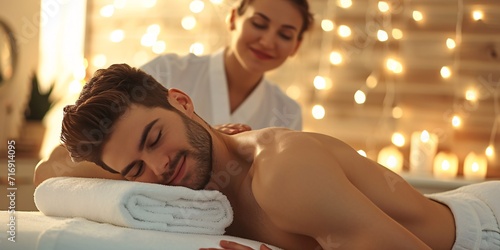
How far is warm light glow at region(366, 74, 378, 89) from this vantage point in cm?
333

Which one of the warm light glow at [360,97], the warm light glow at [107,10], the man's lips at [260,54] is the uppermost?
the warm light glow at [107,10]

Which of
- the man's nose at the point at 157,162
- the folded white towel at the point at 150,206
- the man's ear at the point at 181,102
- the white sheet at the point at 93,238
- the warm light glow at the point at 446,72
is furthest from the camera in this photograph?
the warm light glow at the point at 446,72

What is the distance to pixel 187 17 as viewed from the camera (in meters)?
3.81

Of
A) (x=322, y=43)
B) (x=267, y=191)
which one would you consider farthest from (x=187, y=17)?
(x=267, y=191)

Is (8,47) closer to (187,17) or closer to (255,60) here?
(187,17)

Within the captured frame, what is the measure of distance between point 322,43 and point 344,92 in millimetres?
280

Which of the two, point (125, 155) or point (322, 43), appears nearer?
point (125, 155)

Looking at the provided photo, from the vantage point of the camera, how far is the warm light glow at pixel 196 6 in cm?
375

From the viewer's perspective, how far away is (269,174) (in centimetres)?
135

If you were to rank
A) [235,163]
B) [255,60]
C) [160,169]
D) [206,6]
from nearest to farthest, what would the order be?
[160,169] < [235,163] < [255,60] < [206,6]

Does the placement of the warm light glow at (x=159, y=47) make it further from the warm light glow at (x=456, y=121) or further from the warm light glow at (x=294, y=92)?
the warm light glow at (x=456, y=121)

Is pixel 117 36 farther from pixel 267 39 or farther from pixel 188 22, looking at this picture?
pixel 267 39

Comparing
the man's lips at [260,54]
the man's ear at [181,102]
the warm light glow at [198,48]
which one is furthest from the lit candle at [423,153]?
the man's ear at [181,102]

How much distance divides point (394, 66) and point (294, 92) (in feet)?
1.75
